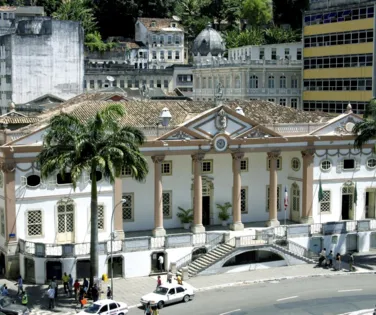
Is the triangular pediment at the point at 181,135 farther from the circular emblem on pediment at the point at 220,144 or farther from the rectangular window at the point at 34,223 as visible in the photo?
the rectangular window at the point at 34,223

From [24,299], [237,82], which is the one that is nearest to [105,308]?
[24,299]

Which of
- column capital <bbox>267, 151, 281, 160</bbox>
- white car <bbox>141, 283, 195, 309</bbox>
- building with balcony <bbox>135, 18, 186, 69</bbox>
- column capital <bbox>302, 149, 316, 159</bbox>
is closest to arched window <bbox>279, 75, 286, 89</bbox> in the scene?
column capital <bbox>302, 149, 316, 159</bbox>

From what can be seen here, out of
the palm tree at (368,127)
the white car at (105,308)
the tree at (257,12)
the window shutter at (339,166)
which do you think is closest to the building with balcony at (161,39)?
the tree at (257,12)

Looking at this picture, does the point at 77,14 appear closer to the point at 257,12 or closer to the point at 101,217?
the point at 257,12

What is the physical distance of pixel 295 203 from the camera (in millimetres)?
57969

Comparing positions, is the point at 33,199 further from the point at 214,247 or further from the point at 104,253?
the point at 214,247

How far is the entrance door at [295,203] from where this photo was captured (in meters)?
57.6

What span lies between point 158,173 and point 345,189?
15258mm

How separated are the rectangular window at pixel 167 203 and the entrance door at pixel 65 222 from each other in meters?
7.70

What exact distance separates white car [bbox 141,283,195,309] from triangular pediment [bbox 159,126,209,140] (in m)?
12.4

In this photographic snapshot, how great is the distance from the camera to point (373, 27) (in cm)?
8338

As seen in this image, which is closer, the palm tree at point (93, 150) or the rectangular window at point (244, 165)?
the palm tree at point (93, 150)

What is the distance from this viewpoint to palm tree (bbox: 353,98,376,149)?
54.1 metres

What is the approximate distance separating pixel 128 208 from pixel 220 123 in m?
8.90
